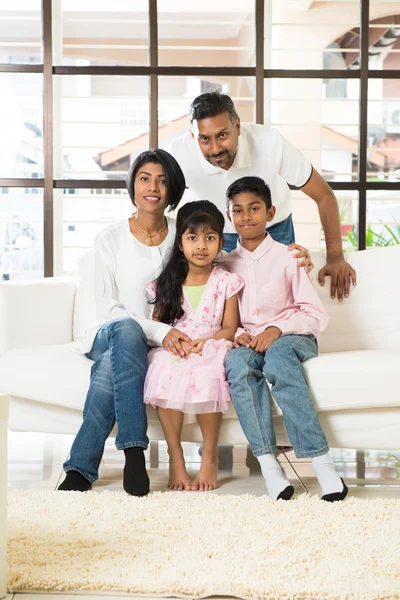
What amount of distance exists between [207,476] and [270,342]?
462mm

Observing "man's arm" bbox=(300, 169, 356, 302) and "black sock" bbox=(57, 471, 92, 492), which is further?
"man's arm" bbox=(300, 169, 356, 302)

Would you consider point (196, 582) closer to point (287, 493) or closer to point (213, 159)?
point (287, 493)

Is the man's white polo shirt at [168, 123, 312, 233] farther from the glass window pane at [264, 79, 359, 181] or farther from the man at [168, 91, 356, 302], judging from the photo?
the glass window pane at [264, 79, 359, 181]

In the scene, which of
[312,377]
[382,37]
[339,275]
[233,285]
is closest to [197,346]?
[233,285]

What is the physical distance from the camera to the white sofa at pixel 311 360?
2.42m

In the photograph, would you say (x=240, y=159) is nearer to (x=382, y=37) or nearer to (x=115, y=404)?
(x=115, y=404)

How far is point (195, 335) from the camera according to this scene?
263 centimetres

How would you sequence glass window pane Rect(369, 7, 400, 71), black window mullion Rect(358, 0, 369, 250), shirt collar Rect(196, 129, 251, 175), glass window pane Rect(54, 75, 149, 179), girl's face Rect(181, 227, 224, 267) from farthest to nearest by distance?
1. glass window pane Rect(369, 7, 400, 71)
2. glass window pane Rect(54, 75, 149, 179)
3. black window mullion Rect(358, 0, 369, 250)
4. shirt collar Rect(196, 129, 251, 175)
5. girl's face Rect(181, 227, 224, 267)

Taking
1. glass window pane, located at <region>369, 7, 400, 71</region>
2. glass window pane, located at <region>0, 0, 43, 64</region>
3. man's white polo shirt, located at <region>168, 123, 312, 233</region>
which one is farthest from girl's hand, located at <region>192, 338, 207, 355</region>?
glass window pane, located at <region>369, 7, 400, 71</region>

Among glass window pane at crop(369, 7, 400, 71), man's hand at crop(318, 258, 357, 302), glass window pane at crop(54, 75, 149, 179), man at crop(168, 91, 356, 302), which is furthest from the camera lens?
glass window pane at crop(369, 7, 400, 71)

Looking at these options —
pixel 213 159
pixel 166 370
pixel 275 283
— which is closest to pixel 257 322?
pixel 275 283

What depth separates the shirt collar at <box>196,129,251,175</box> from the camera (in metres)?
2.85

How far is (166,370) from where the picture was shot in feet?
8.04

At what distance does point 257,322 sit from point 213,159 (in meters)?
0.59
